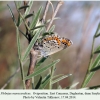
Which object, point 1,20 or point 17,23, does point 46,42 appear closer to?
point 17,23

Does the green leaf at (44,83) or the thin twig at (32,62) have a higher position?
the thin twig at (32,62)

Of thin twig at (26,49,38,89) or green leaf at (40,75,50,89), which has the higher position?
thin twig at (26,49,38,89)

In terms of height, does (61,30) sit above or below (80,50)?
below

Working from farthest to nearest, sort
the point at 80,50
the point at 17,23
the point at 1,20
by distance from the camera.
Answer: the point at 1,20, the point at 80,50, the point at 17,23

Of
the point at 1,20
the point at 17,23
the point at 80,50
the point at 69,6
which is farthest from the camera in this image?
the point at 1,20

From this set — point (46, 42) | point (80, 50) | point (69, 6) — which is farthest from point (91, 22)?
point (46, 42)
